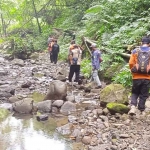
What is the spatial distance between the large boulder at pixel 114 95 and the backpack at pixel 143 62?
1291 millimetres

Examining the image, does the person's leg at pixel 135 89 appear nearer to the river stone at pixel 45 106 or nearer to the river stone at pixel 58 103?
the river stone at pixel 58 103

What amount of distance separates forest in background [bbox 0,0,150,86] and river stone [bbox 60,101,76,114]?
7.12 feet

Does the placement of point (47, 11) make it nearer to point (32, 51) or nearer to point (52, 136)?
point (32, 51)

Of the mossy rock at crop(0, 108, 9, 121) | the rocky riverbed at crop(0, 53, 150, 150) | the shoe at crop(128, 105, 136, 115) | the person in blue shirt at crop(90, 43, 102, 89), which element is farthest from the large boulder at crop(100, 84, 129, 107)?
the mossy rock at crop(0, 108, 9, 121)

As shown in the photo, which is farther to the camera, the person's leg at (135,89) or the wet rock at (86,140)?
the person's leg at (135,89)

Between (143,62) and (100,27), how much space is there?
10117 millimetres

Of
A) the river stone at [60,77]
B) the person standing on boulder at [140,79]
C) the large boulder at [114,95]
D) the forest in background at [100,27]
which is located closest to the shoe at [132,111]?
the person standing on boulder at [140,79]

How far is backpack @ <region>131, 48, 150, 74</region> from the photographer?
6316mm

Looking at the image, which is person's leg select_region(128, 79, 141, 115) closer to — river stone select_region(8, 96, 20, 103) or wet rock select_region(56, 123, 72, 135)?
wet rock select_region(56, 123, 72, 135)

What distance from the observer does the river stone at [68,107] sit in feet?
25.7

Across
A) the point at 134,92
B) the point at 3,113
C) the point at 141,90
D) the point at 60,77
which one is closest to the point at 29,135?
the point at 3,113

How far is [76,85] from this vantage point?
11.3 meters

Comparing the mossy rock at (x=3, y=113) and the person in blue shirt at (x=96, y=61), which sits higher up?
the person in blue shirt at (x=96, y=61)

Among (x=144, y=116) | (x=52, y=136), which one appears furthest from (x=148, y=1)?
(x=52, y=136)
